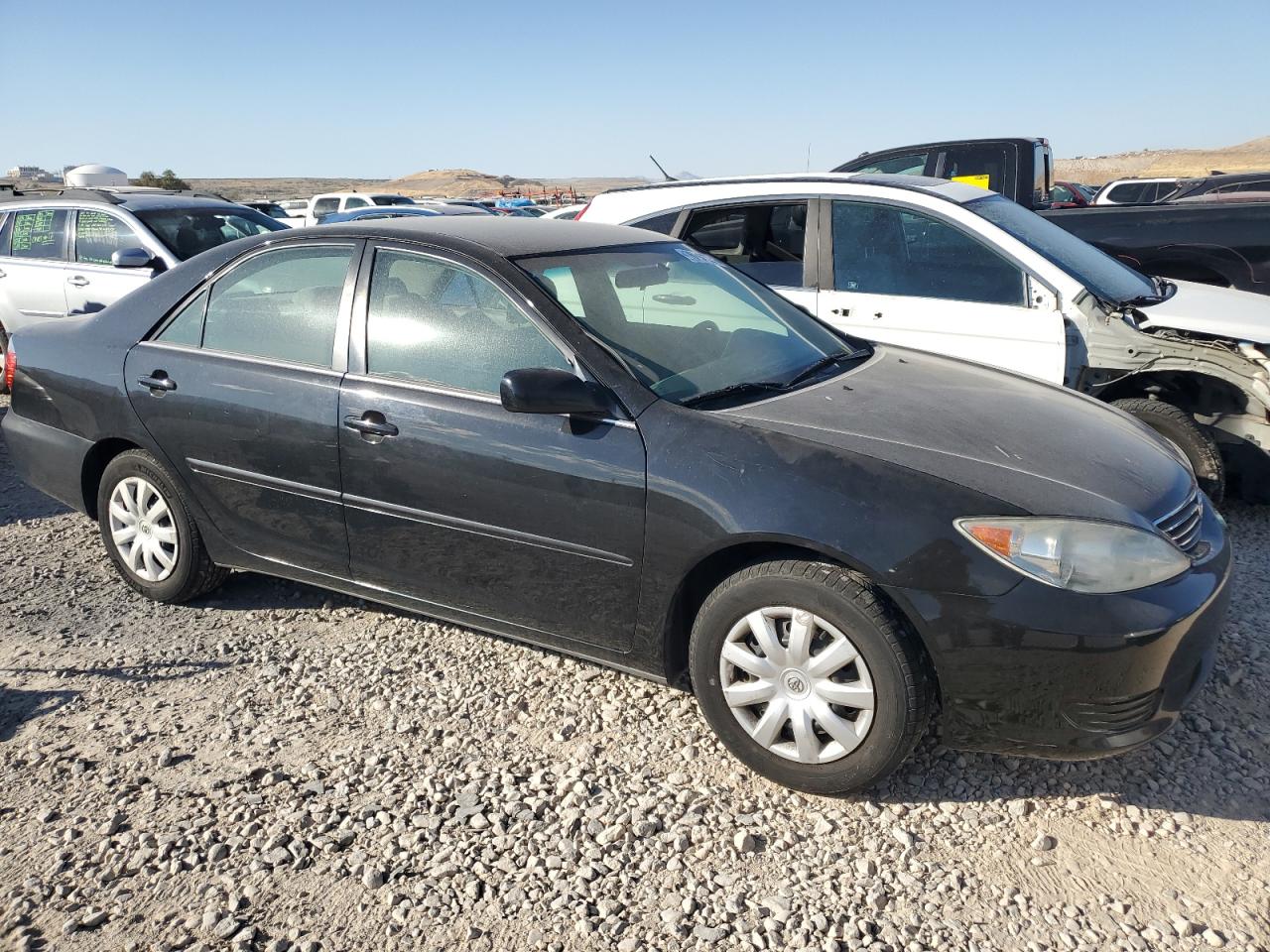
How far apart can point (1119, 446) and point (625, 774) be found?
6.34 feet

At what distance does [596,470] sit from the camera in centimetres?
319

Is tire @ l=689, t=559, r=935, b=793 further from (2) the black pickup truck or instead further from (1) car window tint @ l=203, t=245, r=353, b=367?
(2) the black pickup truck

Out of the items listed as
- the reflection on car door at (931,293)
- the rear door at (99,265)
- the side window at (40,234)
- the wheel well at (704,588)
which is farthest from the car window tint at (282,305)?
the side window at (40,234)

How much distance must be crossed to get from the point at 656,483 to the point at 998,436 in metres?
1.09

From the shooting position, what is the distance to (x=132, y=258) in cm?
825

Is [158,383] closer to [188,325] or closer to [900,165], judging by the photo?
[188,325]

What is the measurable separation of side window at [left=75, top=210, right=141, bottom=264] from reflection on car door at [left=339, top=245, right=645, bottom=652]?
6.06 metres

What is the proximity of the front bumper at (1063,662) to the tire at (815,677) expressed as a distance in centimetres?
10

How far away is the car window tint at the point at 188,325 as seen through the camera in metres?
4.18

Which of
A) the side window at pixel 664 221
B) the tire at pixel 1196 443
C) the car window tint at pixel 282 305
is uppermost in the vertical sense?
the side window at pixel 664 221

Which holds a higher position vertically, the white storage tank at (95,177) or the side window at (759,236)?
the white storage tank at (95,177)

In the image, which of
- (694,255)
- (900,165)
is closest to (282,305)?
(694,255)

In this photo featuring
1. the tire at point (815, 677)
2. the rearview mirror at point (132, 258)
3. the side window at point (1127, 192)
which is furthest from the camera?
the side window at point (1127, 192)

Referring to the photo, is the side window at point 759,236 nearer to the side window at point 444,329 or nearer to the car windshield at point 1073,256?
the car windshield at point 1073,256
